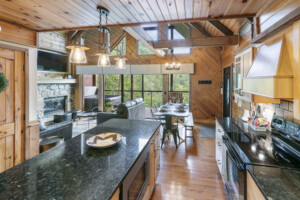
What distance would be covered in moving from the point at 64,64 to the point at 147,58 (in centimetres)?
357

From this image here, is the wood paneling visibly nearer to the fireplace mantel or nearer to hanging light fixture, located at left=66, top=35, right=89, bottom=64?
hanging light fixture, located at left=66, top=35, right=89, bottom=64

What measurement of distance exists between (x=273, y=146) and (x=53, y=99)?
7010mm

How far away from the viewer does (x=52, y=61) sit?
20.5ft

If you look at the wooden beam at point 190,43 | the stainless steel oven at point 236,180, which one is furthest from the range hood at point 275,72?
the wooden beam at point 190,43

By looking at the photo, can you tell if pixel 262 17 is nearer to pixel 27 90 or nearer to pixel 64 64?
pixel 27 90

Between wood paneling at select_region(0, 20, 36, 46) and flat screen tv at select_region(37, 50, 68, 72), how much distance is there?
3.71m

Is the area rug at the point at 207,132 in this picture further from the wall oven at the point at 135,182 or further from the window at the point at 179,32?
the wall oven at the point at 135,182

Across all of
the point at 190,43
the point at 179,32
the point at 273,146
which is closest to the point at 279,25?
the point at 273,146

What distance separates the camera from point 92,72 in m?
7.39

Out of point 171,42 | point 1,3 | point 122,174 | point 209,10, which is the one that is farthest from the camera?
point 171,42

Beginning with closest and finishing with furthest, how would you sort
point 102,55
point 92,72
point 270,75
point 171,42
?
point 270,75, point 102,55, point 171,42, point 92,72

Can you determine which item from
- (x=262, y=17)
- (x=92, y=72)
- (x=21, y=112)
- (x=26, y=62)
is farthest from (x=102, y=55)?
(x=92, y=72)

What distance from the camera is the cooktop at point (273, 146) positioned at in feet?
4.39

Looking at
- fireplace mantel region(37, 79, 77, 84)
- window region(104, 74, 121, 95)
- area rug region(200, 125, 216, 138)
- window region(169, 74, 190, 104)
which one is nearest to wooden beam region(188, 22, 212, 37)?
window region(169, 74, 190, 104)
